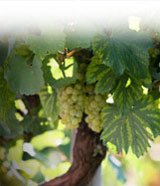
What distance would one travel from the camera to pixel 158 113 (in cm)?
48

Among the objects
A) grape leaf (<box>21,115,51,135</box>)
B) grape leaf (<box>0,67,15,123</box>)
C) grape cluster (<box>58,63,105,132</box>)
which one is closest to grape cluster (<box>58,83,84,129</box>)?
grape cluster (<box>58,63,105,132</box>)

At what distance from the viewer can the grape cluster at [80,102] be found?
0.52m

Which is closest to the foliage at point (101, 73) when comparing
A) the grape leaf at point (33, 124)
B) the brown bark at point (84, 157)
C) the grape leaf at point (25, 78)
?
the grape leaf at point (25, 78)

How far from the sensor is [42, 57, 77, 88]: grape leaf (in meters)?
0.43

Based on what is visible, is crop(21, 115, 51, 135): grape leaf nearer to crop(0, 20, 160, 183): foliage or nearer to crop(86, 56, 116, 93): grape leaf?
crop(0, 20, 160, 183): foliage

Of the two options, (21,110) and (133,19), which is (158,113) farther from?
(21,110)

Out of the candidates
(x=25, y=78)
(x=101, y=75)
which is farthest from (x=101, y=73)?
(x=25, y=78)

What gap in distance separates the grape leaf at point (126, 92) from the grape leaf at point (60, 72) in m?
0.07

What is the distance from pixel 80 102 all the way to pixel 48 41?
183 mm

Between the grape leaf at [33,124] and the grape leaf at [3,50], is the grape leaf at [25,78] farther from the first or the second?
the grape leaf at [33,124]

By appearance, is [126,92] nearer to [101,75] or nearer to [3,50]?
[101,75]

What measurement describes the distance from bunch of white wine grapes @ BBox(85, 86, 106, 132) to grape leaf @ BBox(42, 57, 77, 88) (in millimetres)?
91

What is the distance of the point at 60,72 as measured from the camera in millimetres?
438

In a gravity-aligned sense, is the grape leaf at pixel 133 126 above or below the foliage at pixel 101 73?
below
